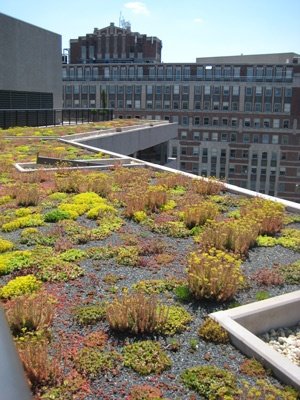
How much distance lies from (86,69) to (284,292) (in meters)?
101

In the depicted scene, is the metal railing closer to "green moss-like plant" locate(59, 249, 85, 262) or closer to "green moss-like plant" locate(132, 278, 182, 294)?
"green moss-like plant" locate(59, 249, 85, 262)

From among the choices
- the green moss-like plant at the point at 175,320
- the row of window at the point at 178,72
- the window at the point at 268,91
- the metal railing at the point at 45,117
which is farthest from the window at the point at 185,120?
the green moss-like plant at the point at 175,320

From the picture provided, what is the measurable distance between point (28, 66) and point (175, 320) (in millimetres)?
38966

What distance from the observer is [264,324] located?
6.96m

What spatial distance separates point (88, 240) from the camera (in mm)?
10438

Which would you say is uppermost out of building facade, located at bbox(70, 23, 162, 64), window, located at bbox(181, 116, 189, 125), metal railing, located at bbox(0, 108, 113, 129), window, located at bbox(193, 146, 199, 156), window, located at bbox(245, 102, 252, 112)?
building facade, located at bbox(70, 23, 162, 64)

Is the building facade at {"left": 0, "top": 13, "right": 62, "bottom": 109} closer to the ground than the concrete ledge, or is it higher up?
higher up

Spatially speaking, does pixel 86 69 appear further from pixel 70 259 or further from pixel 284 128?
pixel 70 259

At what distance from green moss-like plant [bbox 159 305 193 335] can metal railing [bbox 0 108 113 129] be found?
1139 inches

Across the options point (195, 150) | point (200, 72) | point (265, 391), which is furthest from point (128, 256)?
point (200, 72)

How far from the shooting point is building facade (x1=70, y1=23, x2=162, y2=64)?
345ft

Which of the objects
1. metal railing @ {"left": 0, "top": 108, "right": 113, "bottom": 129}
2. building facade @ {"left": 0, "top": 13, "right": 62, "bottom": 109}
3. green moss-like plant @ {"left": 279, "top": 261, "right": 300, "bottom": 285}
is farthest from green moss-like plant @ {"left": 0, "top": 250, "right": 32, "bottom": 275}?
building facade @ {"left": 0, "top": 13, "right": 62, "bottom": 109}

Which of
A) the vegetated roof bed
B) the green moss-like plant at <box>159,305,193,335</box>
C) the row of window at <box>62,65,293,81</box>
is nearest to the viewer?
the vegetated roof bed

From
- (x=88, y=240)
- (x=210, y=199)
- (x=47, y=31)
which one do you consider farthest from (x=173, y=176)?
(x=47, y=31)
